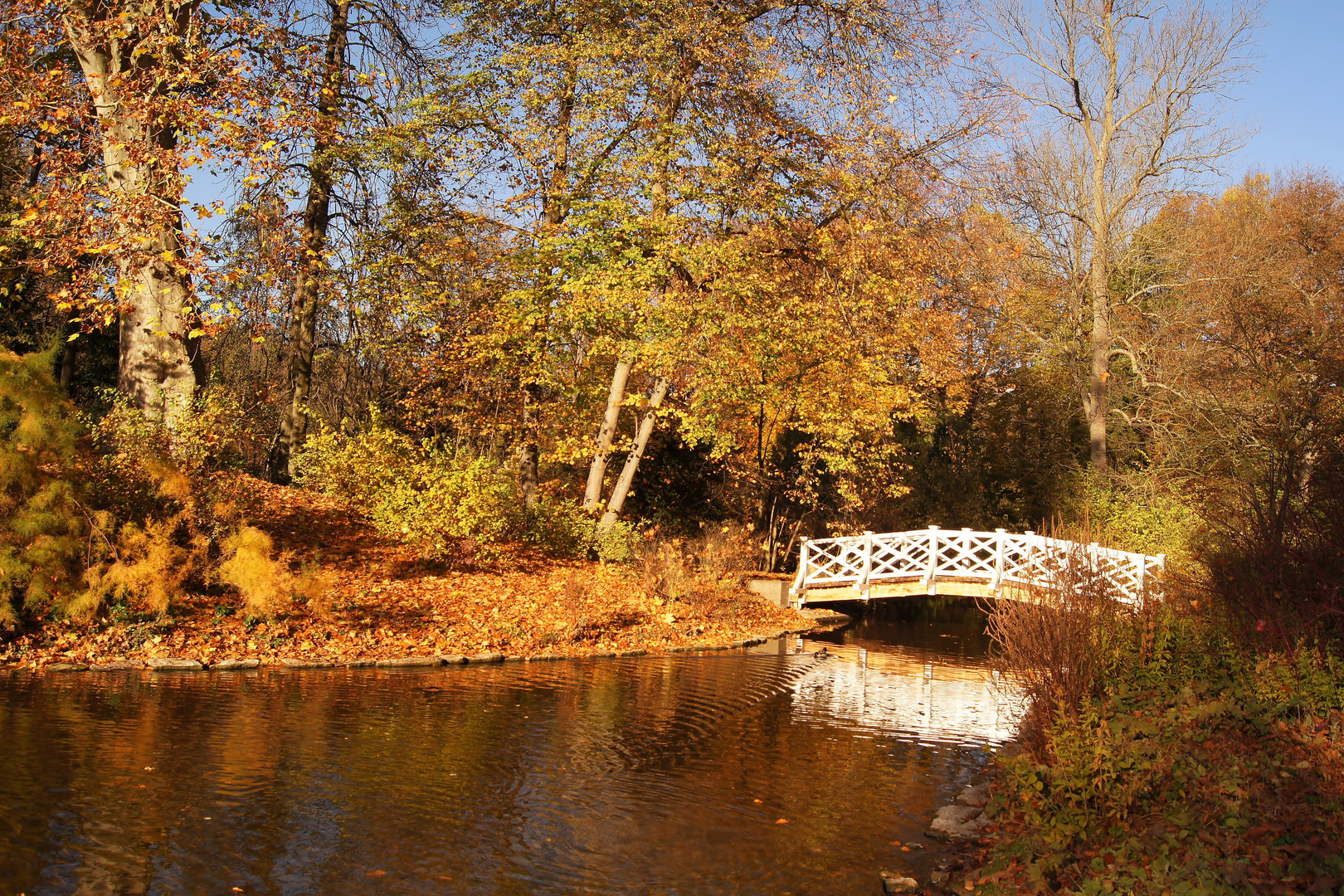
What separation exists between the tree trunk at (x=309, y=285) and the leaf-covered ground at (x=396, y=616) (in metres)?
1.95

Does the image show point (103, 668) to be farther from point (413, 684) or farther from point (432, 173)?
point (432, 173)

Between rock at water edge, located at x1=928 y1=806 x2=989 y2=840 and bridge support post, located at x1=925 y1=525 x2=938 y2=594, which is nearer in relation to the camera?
rock at water edge, located at x1=928 y1=806 x2=989 y2=840

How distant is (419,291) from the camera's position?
16531mm

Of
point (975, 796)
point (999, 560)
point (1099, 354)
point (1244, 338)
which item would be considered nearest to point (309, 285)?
point (999, 560)

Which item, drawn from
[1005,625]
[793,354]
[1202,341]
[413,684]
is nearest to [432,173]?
[793,354]

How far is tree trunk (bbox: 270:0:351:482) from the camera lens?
15.3m

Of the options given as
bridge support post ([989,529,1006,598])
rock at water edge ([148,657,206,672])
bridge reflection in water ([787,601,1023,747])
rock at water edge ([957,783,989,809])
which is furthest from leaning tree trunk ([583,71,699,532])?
rock at water edge ([957,783,989,809])

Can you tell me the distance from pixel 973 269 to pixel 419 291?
16.9 meters

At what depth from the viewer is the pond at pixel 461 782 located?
213 inches

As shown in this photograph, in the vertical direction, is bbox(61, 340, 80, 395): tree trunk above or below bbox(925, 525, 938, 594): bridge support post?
above

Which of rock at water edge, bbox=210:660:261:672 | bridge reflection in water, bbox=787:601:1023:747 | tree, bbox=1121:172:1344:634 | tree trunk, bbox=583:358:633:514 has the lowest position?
bridge reflection in water, bbox=787:601:1023:747

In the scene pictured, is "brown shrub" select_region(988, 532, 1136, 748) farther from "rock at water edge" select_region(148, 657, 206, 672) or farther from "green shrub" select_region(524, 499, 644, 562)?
"green shrub" select_region(524, 499, 644, 562)

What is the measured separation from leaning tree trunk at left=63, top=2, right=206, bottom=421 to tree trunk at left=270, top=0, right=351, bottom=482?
7.52ft

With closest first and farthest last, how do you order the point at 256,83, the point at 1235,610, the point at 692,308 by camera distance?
the point at 1235,610
the point at 256,83
the point at 692,308
